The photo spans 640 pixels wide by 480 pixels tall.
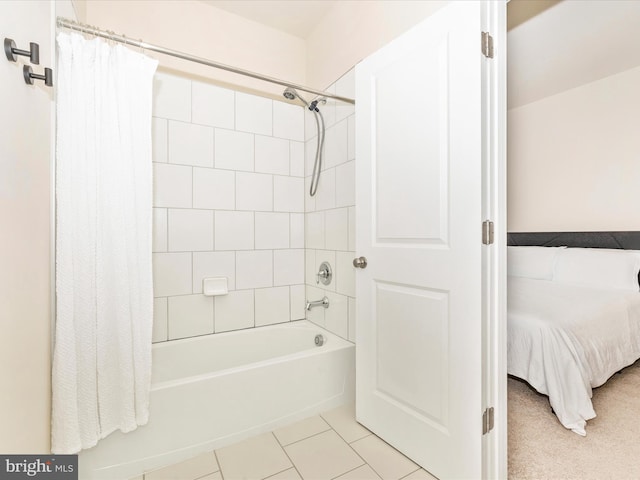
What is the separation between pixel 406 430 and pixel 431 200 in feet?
3.40

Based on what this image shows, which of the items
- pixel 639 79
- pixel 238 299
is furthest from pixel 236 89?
pixel 639 79

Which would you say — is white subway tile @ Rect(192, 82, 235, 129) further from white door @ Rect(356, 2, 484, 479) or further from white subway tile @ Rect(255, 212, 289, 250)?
white door @ Rect(356, 2, 484, 479)

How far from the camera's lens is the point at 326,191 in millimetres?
2088

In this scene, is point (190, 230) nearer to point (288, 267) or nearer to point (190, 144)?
point (190, 144)

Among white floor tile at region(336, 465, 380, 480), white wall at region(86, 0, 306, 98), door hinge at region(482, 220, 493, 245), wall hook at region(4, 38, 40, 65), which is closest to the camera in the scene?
wall hook at region(4, 38, 40, 65)

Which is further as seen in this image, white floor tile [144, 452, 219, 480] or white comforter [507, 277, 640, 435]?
white comforter [507, 277, 640, 435]

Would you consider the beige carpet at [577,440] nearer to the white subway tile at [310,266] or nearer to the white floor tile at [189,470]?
the white floor tile at [189,470]

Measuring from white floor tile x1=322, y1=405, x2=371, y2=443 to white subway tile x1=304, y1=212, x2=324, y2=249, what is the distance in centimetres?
103

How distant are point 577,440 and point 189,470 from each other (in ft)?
6.20

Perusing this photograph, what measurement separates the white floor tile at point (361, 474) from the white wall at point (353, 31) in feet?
6.72

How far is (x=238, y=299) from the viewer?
2.09m

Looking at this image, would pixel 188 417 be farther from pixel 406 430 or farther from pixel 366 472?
pixel 406 430

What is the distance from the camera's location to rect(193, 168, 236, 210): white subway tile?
1951 mm

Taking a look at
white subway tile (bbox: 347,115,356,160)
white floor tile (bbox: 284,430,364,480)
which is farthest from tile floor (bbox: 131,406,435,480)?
white subway tile (bbox: 347,115,356,160)
